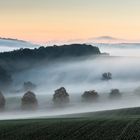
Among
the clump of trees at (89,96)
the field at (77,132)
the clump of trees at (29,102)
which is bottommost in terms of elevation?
the field at (77,132)

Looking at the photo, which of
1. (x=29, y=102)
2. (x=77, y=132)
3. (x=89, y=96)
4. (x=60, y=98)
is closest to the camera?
(x=77, y=132)

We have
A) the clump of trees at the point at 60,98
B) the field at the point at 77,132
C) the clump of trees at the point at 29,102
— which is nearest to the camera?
the field at the point at 77,132

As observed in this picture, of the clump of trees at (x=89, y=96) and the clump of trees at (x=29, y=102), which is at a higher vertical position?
the clump of trees at (x=89, y=96)

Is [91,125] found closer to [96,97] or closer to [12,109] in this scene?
[12,109]

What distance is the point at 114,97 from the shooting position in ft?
632

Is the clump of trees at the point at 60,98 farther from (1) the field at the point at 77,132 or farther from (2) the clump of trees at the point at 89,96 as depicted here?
(1) the field at the point at 77,132

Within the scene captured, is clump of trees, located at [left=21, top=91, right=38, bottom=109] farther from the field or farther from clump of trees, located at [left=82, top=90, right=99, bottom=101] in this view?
the field

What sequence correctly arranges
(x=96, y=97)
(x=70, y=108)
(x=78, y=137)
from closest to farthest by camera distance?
(x=78, y=137), (x=70, y=108), (x=96, y=97)

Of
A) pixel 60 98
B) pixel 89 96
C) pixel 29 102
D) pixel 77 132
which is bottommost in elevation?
pixel 77 132

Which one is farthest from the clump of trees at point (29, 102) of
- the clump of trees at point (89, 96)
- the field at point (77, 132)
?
the field at point (77, 132)

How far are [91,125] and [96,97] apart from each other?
113968 mm

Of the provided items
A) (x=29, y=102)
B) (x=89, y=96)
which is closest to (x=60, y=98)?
(x=29, y=102)

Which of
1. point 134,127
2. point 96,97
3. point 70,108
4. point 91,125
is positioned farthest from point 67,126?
point 96,97

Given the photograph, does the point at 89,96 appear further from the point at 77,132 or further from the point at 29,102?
the point at 77,132
